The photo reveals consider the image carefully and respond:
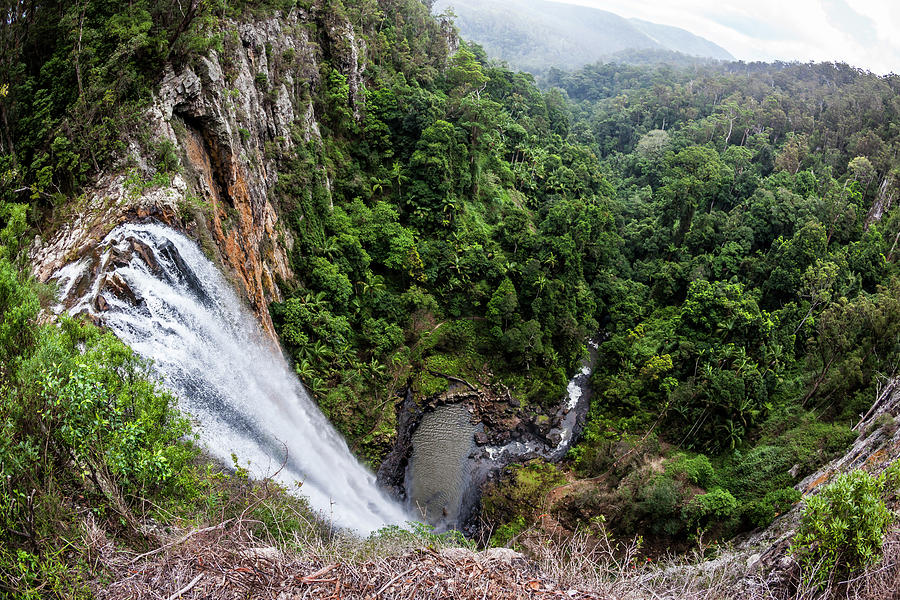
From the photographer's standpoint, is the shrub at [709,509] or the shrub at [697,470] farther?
the shrub at [697,470]

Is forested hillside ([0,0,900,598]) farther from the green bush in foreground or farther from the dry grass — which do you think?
the green bush in foreground

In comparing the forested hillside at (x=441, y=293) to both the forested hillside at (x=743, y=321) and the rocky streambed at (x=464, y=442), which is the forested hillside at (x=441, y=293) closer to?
the forested hillside at (x=743, y=321)

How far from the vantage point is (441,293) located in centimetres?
2686

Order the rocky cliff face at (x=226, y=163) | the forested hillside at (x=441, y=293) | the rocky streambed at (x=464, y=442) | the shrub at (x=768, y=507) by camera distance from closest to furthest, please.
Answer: the forested hillside at (x=441, y=293) < the rocky cliff face at (x=226, y=163) < the shrub at (x=768, y=507) < the rocky streambed at (x=464, y=442)

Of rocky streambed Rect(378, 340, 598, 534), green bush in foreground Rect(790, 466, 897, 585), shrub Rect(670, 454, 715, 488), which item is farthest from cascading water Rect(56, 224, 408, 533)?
shrub Rect(670, 454, 715, 488)

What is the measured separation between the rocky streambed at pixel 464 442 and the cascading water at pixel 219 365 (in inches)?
53.7

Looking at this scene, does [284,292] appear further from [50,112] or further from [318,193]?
[50,112]

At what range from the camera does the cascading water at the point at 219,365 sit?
38.8 ft

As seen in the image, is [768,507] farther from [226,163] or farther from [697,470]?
[226,163]

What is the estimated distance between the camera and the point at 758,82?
7119 cm

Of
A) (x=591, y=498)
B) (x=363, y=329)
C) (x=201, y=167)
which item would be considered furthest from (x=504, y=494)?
(x=201, y=167)

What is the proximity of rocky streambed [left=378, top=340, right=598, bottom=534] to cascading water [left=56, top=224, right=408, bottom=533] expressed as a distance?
53.7 inches

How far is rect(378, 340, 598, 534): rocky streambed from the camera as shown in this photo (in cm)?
1911

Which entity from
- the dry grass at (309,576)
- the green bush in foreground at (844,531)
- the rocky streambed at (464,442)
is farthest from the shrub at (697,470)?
the dry grass at (309,576)
